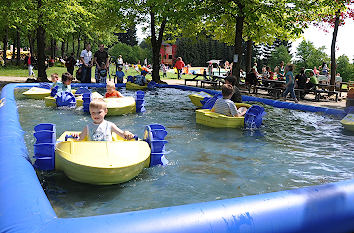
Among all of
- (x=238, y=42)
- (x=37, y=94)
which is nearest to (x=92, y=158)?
(x=37, y=94)

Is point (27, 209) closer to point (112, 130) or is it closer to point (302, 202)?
point (112, 130)

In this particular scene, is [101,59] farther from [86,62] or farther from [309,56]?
[309,56]

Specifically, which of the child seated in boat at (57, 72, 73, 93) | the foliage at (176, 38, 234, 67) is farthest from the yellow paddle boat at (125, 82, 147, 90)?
the foliage at (176, 38, 234, 67)

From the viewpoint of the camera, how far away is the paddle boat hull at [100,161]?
4.11m

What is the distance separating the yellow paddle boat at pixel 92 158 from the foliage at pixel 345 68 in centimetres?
3821

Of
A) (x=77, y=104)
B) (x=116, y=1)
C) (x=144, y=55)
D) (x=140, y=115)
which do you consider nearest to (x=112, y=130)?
(x=140, y=115)

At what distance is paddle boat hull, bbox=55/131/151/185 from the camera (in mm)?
4109

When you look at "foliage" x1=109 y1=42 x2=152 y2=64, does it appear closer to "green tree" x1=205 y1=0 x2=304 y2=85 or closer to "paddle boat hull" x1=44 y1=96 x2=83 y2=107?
"green tree" x1=205 y1=0 x2=304 y2=85

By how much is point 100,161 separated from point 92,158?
12 centimetres

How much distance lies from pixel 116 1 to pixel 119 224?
18714 millimetres

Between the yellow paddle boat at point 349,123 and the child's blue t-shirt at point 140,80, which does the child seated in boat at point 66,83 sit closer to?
the child's blue t-shirt at point 140,80

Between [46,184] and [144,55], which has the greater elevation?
[144,55]

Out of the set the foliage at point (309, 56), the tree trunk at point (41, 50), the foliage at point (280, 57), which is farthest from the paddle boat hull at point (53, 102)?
the foliage at point (280, 57)

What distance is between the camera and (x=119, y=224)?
276 cm
